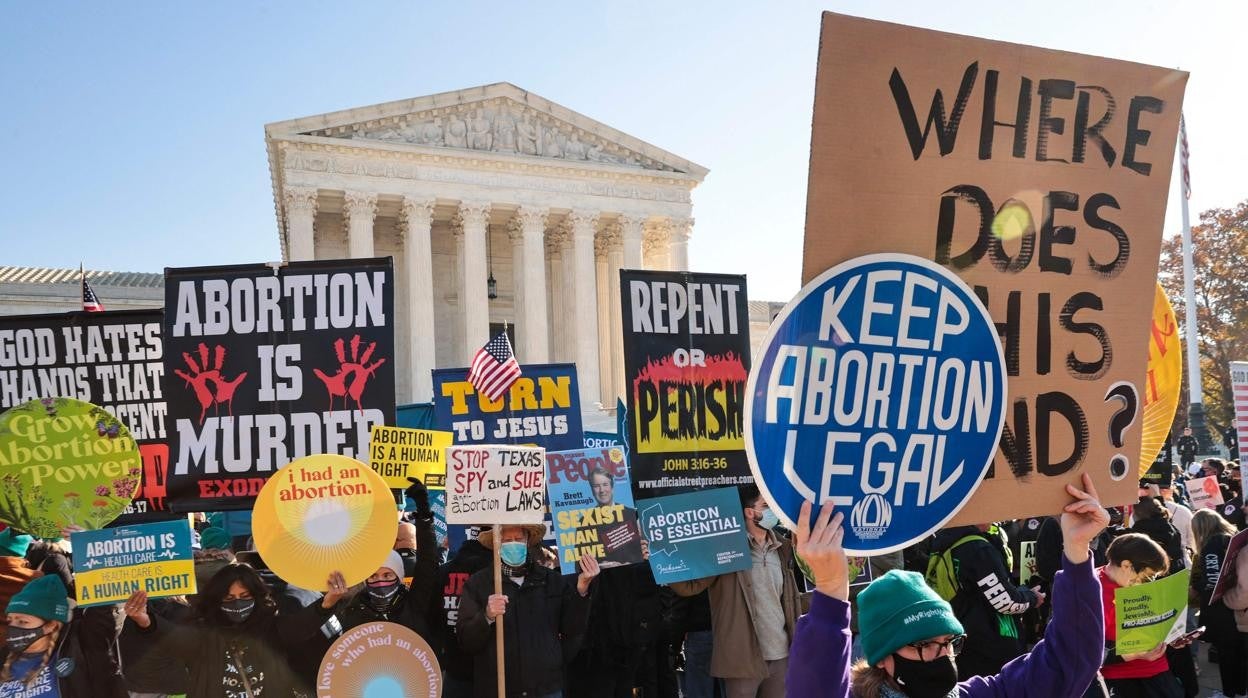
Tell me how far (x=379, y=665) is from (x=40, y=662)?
1.56 meters

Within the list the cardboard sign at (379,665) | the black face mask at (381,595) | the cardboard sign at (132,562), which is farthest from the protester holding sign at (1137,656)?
the cardboard sign at (132,562)

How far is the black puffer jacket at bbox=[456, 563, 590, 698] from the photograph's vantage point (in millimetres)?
5543

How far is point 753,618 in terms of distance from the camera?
6.45 m

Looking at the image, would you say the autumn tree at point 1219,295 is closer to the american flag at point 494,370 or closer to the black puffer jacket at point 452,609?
the american flag at point 494,370

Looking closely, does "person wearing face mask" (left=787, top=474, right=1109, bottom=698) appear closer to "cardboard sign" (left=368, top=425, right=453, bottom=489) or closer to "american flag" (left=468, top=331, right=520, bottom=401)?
"cardboard sign" (left=368, top=425, right=453, bottom=489)

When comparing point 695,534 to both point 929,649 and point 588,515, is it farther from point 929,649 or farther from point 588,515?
point 929,649

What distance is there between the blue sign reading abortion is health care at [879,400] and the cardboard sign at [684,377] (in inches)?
182

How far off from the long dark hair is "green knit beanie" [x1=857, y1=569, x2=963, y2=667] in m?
3.49

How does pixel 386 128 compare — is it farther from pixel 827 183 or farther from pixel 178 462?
pixel 827 183

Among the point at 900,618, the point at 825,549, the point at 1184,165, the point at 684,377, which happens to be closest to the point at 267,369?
the point at 684,377

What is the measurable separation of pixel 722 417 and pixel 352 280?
2978 mm

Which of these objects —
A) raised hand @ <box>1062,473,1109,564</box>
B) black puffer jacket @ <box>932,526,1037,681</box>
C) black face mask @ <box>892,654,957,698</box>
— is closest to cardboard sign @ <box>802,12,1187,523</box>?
raised hand @ <box>1062,473,1109,564</box>

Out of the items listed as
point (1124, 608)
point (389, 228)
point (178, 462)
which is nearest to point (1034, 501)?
point (1124, 608)

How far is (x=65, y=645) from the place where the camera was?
481 cm
